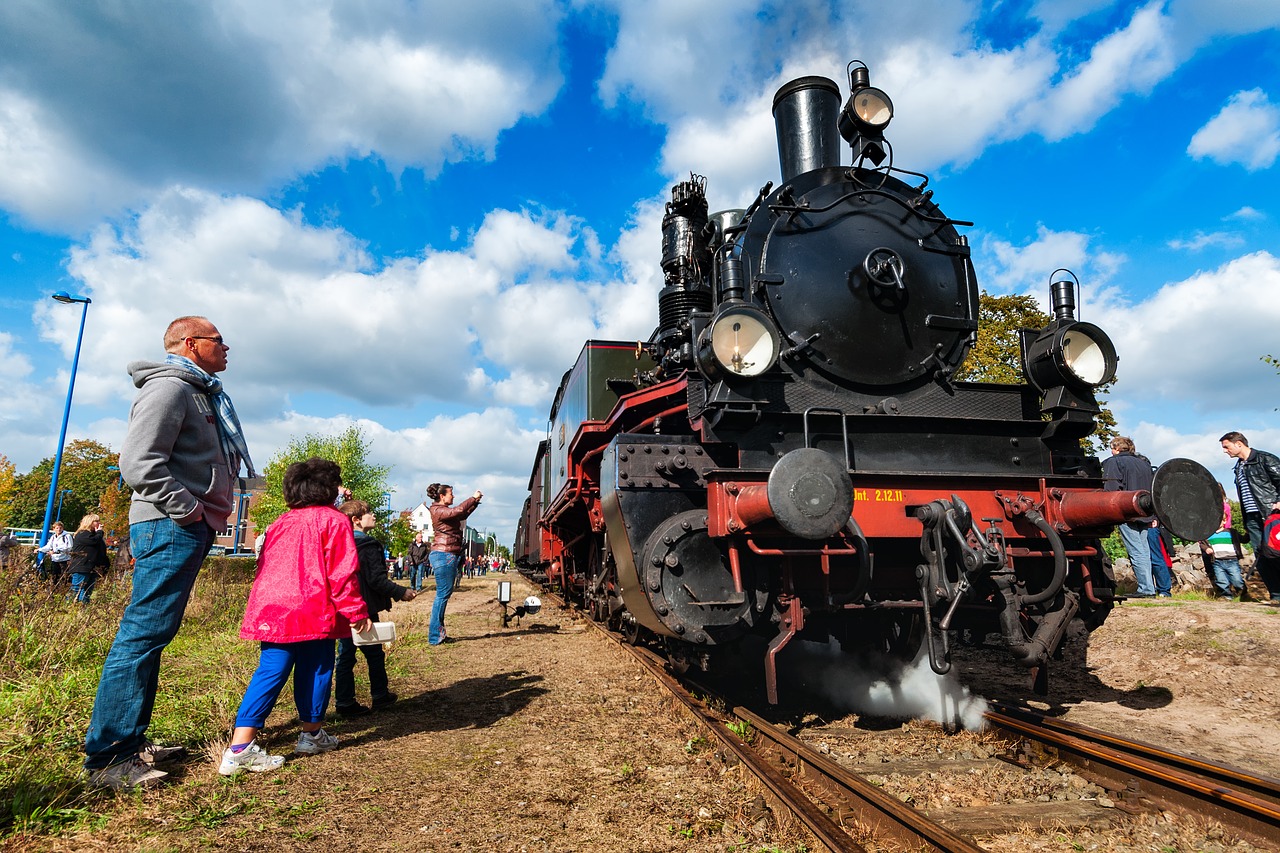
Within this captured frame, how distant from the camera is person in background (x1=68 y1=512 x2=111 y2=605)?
9.34 meters

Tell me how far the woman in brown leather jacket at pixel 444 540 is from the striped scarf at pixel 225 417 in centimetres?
347

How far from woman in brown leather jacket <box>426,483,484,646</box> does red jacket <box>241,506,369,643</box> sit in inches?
137

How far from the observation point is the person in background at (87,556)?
9.34m

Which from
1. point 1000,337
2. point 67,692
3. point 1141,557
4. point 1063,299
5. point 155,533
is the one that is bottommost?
point 67,692

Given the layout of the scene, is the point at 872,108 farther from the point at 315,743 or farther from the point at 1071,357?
the point at 315,743

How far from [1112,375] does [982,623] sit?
168 centimetres

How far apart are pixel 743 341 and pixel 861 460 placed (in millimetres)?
944

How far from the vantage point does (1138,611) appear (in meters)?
6.95

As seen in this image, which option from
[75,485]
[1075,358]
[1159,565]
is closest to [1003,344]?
[1159,565]

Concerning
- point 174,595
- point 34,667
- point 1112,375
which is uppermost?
point 1112,375

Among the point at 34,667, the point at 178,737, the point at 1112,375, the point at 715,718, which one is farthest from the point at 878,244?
the point at 34,667

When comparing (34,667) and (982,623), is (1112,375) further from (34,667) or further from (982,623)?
(34,667)

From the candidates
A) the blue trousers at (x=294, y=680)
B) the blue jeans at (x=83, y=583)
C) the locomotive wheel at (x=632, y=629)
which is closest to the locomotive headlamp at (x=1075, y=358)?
the locomotive wheel at (x=632, y=629)

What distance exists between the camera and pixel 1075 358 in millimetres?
4434
